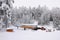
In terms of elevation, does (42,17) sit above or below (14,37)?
above

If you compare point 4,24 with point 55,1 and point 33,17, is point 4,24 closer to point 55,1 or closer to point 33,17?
point 33,17

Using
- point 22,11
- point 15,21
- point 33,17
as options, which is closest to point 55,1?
point 33,17

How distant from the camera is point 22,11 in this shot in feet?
5.56

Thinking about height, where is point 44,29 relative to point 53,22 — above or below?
below

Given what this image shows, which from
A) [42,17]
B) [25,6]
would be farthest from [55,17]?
[25,6]

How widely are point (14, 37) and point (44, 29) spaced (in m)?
0.51

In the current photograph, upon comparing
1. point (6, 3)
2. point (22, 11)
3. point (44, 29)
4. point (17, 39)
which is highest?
point (6, 3)

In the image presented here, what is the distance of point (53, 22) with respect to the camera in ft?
5.32

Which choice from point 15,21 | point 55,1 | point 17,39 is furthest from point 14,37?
point 55,1

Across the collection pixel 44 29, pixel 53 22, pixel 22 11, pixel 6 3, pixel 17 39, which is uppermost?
pixel 6 3

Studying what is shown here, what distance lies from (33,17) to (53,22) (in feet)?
1.08

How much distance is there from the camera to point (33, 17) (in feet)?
5.49

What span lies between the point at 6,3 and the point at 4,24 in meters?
0.35

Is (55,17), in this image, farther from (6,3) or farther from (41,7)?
(6,3)
